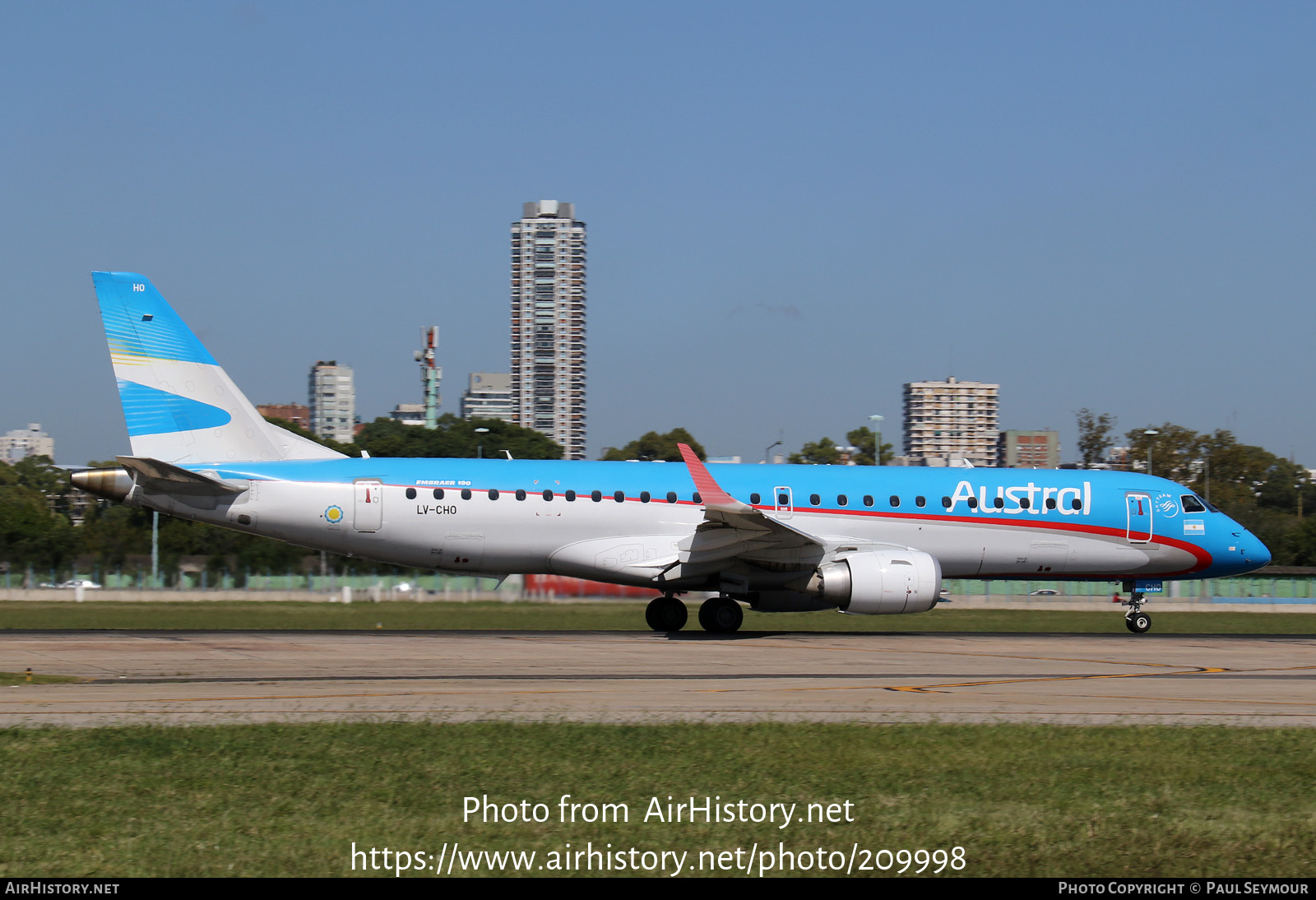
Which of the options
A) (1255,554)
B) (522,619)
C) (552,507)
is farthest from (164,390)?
(1255,554)

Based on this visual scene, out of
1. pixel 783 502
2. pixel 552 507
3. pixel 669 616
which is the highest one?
pixel 783 502

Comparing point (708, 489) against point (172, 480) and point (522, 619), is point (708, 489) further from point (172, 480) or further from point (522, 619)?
point (172, 480)

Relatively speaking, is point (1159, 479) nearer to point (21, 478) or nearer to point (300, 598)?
point (300, 598)

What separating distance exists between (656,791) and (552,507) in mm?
15456

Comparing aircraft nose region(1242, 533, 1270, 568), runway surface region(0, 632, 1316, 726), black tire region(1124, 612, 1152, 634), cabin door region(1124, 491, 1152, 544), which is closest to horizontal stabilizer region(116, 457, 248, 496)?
runway surface region(0, 632, 1316, 726)

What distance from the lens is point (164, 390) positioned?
23.7 m

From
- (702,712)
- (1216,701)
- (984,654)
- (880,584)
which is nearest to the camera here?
(702,712)

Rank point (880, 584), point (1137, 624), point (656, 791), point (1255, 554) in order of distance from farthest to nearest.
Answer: point (1255, 554) < point (1137, 624) < point (880, 584) < point (656, 791)

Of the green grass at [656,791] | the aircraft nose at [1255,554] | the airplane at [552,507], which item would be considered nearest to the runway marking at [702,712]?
the green grass at [656,791]

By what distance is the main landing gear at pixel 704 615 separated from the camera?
24078 millimetres

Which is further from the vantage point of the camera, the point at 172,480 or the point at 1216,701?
the point at 172,480

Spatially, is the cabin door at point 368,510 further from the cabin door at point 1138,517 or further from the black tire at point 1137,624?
the black tire at point 1137,624

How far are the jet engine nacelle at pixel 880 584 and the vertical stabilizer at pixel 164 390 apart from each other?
11161 mm
